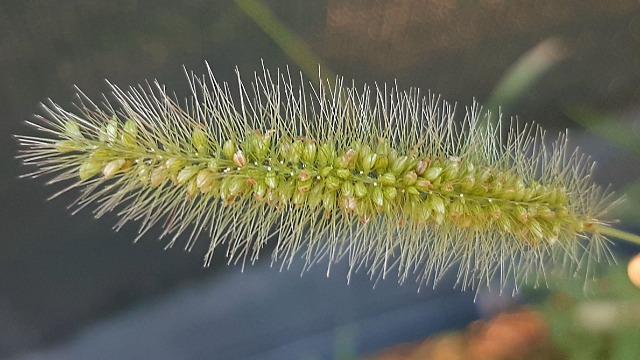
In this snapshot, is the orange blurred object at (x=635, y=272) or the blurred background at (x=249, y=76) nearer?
the orange blurred object at (x=635, y=272)

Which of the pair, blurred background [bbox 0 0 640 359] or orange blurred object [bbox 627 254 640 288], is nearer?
orange blurred object [bbox 627 254 640 288]

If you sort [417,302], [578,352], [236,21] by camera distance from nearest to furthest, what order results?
1. [578,352]
2. [236,21]
3. [417,302]

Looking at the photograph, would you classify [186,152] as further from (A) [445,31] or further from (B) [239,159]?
(A) [445,31]

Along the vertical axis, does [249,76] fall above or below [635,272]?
above

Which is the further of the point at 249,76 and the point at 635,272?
the point at 249,76

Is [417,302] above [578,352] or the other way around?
above

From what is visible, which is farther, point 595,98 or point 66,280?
Result: point 66,280

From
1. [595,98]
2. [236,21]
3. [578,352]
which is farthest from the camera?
Answer: [595,98]

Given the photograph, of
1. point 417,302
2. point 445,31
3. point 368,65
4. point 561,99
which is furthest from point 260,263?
point 561,99
